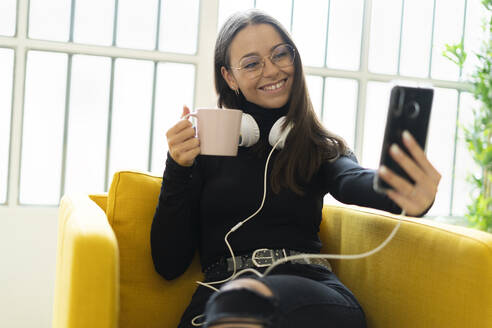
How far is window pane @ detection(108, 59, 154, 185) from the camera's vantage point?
8.22 feet

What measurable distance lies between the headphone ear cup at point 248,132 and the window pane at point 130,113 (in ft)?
4.04

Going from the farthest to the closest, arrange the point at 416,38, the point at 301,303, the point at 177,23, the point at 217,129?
the point at 416,38 < the point at 177,23 < the point at 217,129 < the point at 301,303

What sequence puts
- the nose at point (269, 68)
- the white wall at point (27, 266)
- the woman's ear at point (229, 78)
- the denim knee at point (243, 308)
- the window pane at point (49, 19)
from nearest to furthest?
the denim knee at point (243, 308) < the nose at point (269, 68) < the woman's ear at point (229, 78) < the white wall at point (27, 266) < the window pane at point (49, 19)

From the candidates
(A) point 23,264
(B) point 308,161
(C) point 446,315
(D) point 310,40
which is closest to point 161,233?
(B) point 308,161

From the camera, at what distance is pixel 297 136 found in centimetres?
145

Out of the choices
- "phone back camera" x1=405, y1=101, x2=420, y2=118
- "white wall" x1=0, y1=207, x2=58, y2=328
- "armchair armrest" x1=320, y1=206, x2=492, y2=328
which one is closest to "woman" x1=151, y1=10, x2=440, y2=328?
"armchair armrest" x1=320, y1=206, x2=492, y2=328

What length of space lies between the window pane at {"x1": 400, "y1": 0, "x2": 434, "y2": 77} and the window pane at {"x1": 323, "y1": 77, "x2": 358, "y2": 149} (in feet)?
1.20

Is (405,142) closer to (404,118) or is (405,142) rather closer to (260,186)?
(404,118)

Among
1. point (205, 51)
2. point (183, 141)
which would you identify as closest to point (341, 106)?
point (205, 51)

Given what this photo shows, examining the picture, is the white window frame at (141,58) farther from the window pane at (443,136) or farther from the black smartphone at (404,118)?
the black smartphone at (404,118)

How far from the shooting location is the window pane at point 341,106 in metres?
2.87

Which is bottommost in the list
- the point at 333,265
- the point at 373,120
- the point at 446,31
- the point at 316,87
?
the point at 333,265

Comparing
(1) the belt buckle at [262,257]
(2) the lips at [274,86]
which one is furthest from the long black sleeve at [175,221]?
(2) the lips at [274,86]

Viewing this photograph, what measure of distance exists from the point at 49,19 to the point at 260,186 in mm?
1544
